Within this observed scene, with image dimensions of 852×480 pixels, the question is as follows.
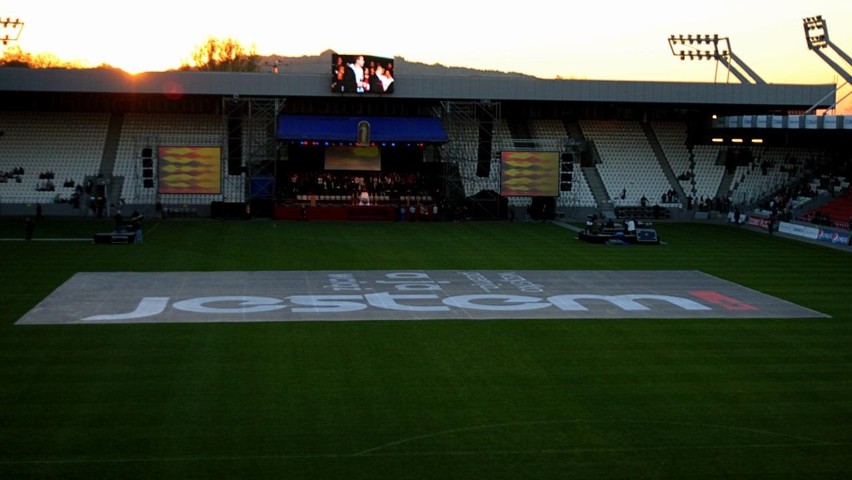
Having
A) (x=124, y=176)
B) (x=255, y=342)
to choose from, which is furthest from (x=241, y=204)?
(x=255, y=342)

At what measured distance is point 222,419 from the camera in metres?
17.1

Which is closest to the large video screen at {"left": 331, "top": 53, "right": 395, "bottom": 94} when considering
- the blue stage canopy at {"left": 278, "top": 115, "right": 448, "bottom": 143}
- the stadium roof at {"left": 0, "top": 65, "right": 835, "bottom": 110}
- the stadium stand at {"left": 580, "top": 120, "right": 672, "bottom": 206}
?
the stadium roof at {"left": 0, "top": 65, "right": 835, "bottom": 110}

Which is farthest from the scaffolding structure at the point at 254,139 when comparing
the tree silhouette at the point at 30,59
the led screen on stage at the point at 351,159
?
the tree silhouette at the point at 30,59

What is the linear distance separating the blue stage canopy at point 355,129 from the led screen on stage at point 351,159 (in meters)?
1.99

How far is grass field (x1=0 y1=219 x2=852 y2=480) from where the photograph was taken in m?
15.3

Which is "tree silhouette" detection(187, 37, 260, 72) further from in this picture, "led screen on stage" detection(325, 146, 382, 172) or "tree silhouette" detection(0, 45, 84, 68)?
"led screen on stage" detection(325, 146, 382, 172)

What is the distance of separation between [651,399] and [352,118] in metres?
46.0

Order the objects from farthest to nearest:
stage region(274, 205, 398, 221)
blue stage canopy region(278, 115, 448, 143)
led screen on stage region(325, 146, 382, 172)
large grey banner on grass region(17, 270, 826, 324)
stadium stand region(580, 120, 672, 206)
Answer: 1. stadium stand region(580, 120, 672, 206)
2. led screen on stage region(325, 146, 382, 172)
3. blue stage canopy region(278, 115, 448, 143)
4. stage region(274, 205, 398, 221)
5. large grey banner on grass region(17, 270, 826, 324)

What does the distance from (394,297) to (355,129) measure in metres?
31.3

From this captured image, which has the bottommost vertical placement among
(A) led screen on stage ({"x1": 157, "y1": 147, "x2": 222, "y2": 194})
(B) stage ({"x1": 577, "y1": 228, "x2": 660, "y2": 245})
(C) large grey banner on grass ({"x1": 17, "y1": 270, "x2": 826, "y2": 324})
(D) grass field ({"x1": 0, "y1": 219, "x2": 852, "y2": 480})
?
(D) grass field ({"x1": 0, "y1": 219, "x2": 852, "y2": 480})

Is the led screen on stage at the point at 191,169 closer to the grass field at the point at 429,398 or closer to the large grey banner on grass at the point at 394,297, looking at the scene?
the large grey banner on grass at the point at 394,297

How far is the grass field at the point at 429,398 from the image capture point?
50.1 feet

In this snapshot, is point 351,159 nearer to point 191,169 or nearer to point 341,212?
point 341,212

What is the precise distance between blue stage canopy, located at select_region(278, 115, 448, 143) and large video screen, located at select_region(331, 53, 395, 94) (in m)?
2.22
